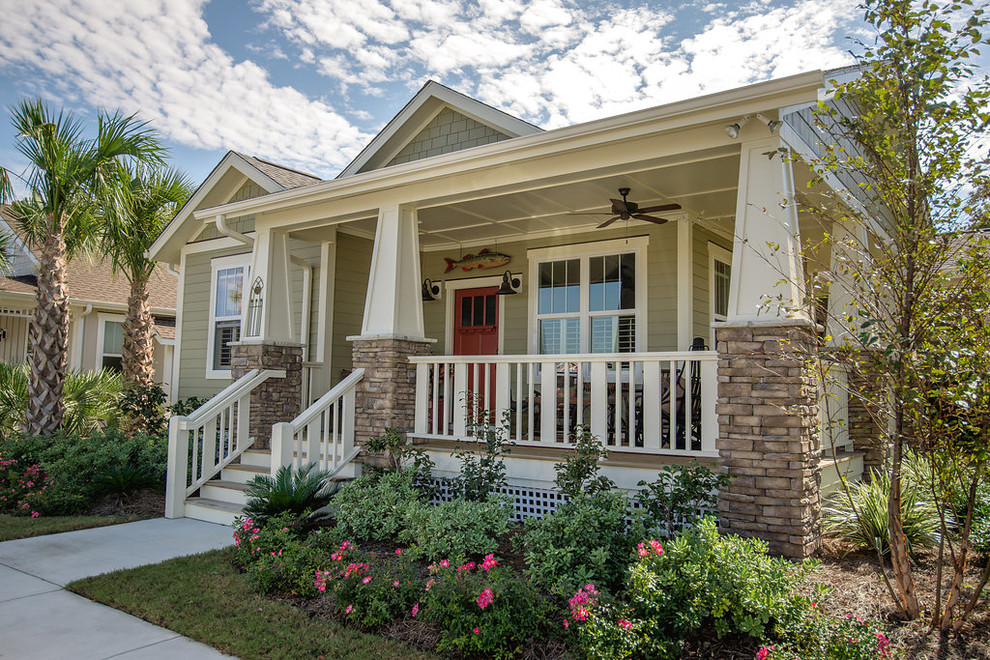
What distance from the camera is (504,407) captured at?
21.2 feet

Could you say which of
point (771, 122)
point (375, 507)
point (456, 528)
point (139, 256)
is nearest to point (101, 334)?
point (139, 256)

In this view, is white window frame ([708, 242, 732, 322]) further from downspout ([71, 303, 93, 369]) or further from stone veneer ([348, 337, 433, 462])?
downspout ([71, 303, 93, 369])

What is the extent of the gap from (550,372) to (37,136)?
766cm

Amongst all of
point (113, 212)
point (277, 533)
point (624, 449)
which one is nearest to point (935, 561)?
point (624, 449)

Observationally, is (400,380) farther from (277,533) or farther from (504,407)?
(277,533)

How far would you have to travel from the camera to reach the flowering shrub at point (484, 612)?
345 centimetres

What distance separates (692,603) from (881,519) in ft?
7.76

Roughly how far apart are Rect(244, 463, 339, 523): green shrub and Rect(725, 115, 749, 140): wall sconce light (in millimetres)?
4580

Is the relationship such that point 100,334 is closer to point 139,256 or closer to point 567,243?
point 139,256

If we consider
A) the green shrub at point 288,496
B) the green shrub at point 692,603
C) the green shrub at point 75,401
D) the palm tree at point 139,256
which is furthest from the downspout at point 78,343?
the green shrub at point 692,603

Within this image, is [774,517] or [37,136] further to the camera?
[37,136]

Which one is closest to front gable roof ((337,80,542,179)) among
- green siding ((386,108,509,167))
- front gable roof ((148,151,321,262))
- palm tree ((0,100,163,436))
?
green siding ((386,108,509,167))

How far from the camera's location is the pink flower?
11.5ft

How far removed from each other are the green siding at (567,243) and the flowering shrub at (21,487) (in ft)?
17.5
